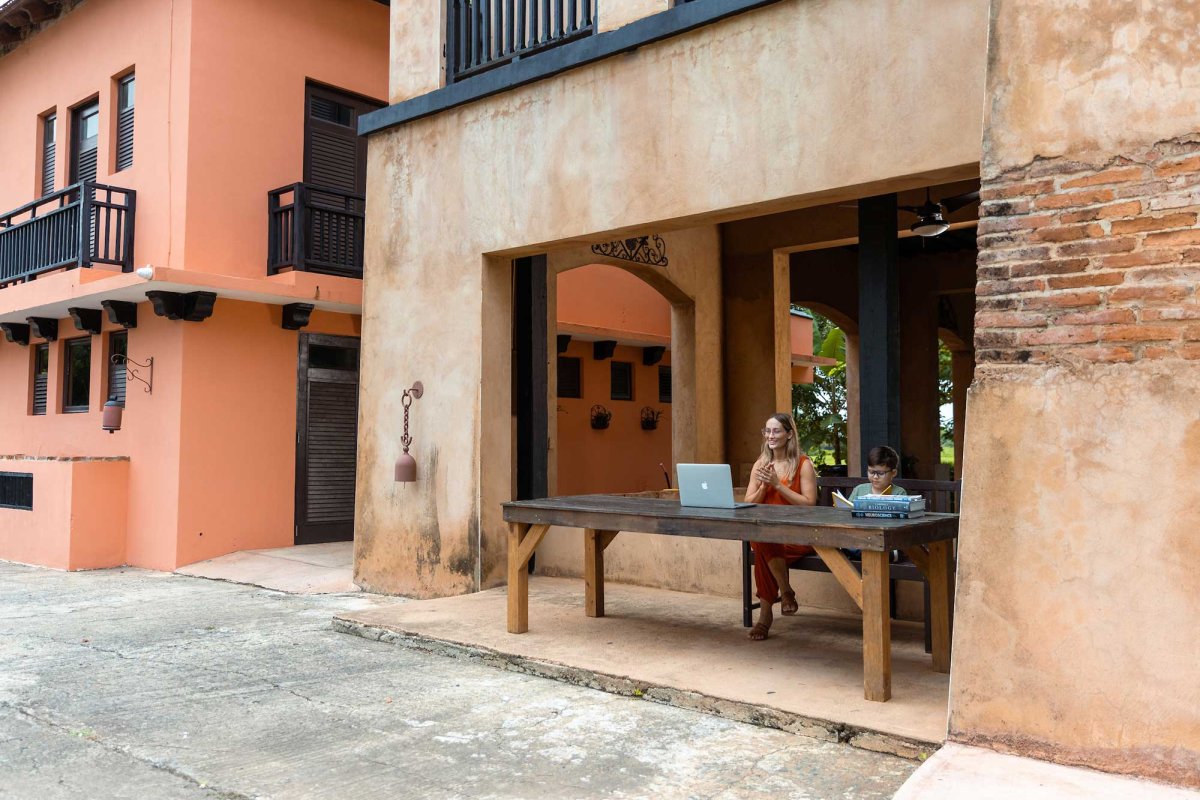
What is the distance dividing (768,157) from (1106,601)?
11.4 ft


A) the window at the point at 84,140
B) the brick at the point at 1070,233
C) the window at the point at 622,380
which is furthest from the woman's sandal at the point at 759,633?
the window at the point at 84,140

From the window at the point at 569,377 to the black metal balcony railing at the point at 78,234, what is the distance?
582 centimetres

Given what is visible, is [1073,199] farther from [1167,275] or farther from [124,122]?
[124,122]

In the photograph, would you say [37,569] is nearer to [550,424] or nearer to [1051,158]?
[550,424]

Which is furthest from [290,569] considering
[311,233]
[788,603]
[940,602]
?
[940,602]

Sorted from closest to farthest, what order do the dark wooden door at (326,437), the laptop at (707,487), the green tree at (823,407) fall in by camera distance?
the laptop at (707,487), the dark wooden door at (326,437), the green tree at (823,407)

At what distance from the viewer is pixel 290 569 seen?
9.77 metres

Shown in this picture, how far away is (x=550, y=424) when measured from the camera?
976cm

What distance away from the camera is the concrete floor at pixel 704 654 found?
4.23 m

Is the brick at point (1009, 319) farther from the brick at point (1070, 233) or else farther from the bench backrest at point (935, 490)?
the bench backrest at point (935, 490)

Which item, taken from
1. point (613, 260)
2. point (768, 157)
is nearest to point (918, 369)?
point (613, 260)

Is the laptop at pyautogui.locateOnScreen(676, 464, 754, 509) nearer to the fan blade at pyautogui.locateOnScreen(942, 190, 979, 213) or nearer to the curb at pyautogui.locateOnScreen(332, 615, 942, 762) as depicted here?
the curb at pyautogui.locateOnScreen(332, 615, 942, 762)

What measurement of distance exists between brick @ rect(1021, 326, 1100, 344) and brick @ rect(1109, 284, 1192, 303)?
0.14m

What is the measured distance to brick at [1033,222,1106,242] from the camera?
11.9ft
